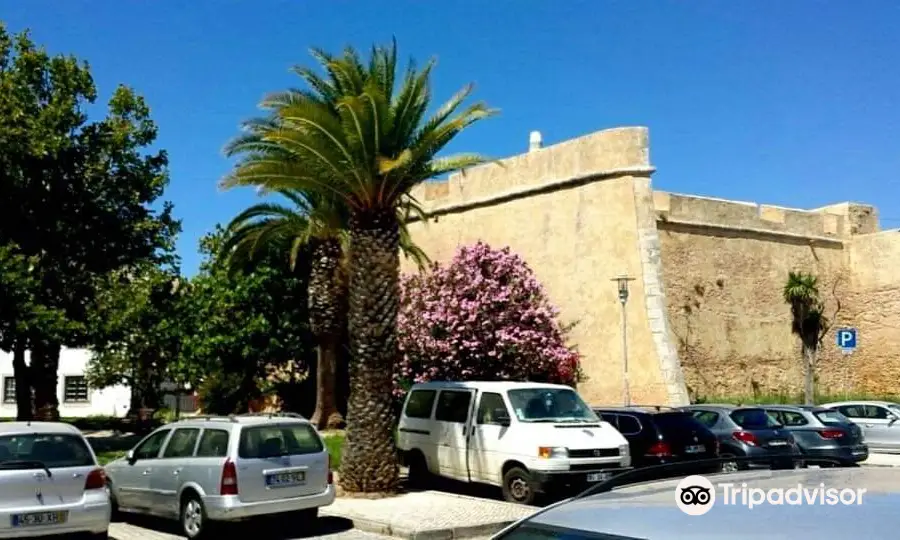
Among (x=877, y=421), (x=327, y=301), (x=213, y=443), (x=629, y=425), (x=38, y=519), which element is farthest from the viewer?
(x=327, y=301)

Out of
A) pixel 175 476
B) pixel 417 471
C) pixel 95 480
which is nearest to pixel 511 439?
pixel 417 471

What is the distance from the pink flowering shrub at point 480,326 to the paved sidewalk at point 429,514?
37.0 ft

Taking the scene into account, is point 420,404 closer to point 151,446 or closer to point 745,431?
point 151,446

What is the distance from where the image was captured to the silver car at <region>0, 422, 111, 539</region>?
10.1 m

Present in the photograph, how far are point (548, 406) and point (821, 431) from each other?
846 centimetres

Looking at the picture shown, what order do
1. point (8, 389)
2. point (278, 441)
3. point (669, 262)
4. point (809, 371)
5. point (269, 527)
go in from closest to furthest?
1. point (278, 441)
2. point (269, 527)
3. point (669, 262)
4. point (809, 371)
5. point (8, 389)

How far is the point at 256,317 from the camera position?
30.4 metres

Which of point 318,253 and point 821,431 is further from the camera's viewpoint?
point 318,253

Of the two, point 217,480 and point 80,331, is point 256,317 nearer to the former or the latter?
point 80,331

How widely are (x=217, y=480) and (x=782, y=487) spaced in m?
9.58

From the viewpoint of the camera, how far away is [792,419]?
67.7 ft

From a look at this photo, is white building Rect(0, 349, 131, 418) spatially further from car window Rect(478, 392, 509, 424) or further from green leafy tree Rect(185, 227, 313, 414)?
car window Rect(478, 392, 509, 424)

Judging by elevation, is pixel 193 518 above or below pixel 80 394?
below

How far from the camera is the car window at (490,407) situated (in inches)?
585
